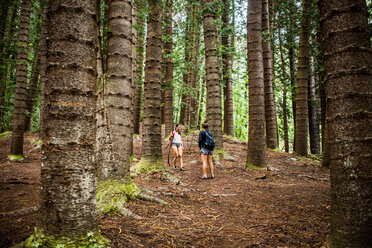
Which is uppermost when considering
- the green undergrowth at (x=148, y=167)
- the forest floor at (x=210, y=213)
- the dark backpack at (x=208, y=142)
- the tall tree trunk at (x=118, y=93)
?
the tall tree trunk at (x=118, y=93)

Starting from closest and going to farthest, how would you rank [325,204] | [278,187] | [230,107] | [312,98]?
[325,204], [278,187], [312,98], [230,107]

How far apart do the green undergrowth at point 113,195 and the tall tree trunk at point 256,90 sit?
16.5 feet

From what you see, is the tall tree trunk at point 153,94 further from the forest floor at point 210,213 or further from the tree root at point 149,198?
the tree root at point 149,198

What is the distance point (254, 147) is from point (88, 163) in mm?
6732

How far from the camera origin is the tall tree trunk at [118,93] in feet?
13.9

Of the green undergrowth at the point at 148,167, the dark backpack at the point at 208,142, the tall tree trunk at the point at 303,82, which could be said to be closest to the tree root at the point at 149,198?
the green undergrowth at the point at 148,167

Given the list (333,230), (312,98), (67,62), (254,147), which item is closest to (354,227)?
(333,230)

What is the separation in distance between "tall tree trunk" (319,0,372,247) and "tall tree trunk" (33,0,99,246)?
2.46 m

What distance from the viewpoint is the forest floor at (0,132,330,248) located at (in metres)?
3.00

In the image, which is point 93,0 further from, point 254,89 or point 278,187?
point 254,89

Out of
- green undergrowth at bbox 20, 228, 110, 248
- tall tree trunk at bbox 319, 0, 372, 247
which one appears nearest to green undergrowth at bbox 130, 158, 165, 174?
green undergrowth at bbox 20, 228, 110, 248

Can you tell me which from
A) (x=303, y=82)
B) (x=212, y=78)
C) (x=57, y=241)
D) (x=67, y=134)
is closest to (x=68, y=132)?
(x=67, y=134)

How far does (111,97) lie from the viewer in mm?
4277

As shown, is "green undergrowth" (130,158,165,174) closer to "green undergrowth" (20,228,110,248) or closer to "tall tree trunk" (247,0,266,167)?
"tall tree trunk" (247,0,266,167)
